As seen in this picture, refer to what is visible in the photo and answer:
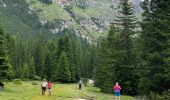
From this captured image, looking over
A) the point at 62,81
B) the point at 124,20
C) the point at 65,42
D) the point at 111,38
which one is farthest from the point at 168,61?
the point at 65,42

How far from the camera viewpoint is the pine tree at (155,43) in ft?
155

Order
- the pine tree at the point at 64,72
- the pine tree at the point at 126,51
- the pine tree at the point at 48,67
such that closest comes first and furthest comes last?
the pine tree at the point at 126,51
the pine tree at the point at 64,72
the pine tree at the point at 48,67

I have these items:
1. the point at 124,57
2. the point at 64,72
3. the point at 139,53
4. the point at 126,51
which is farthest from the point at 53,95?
the point at 64,72

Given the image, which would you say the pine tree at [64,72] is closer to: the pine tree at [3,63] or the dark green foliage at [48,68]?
the dark green foliage at [48,68]

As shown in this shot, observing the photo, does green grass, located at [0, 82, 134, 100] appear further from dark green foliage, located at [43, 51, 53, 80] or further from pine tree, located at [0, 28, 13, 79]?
dark green foliage, located at [43, 51, 53, 80]

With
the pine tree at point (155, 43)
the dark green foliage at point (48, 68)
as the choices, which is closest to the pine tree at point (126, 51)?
the pine tree at point (155, 43)

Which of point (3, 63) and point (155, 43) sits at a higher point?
point (155, 43)

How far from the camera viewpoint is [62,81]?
113m

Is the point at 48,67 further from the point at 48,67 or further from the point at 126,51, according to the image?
the point at 126,51

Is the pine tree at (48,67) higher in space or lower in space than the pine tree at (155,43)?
lower

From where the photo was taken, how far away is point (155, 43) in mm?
49531

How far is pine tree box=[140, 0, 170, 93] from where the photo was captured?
4731 cm

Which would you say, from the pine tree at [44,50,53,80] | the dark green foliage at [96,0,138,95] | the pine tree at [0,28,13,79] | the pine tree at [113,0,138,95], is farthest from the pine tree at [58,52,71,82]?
the pine tree at [0,28,13,79]

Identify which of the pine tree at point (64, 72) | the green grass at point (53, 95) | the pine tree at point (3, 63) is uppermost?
the pine tree at point (3, 63)
